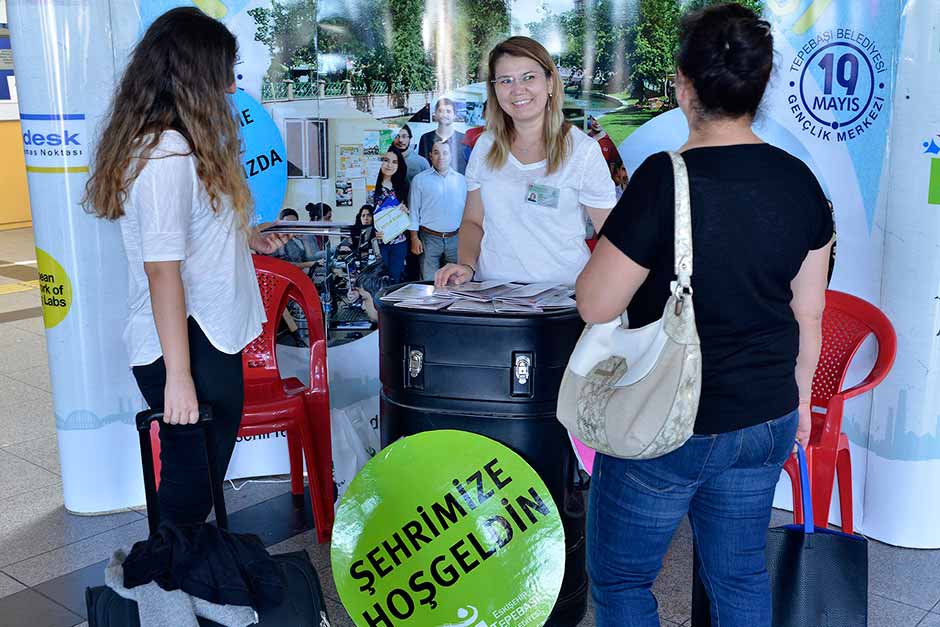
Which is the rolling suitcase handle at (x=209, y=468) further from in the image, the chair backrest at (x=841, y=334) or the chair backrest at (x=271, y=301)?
the chair backrest at (x=841, y=334)

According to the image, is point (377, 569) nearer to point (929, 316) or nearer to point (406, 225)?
point (406, 225)

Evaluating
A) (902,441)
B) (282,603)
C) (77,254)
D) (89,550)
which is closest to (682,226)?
(282,603)

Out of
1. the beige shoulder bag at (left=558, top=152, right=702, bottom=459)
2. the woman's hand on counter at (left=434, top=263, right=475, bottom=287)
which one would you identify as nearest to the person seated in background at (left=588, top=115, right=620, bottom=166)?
the woman's hand on counter at (left=434, top=263, right=475, bottom=287)

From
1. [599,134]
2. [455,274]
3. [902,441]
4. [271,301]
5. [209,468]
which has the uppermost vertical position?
[599,134]

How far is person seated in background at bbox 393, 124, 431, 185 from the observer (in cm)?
342

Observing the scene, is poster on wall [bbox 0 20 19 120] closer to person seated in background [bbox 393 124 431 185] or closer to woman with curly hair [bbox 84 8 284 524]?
person seated in background [bbox 393 124 431 185]

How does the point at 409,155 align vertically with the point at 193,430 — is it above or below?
above

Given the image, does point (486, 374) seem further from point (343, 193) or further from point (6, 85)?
point (6, 85)

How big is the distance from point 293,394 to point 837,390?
1.64 metres

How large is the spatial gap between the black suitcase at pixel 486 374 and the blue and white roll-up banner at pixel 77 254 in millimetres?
1235

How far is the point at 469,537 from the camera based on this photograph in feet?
7.52

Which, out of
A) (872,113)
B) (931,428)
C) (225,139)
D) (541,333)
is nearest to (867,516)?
(931,428)

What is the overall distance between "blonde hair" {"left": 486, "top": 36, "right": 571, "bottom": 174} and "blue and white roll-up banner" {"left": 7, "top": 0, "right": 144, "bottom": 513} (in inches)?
48.1

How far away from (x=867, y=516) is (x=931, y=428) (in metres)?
0.35
